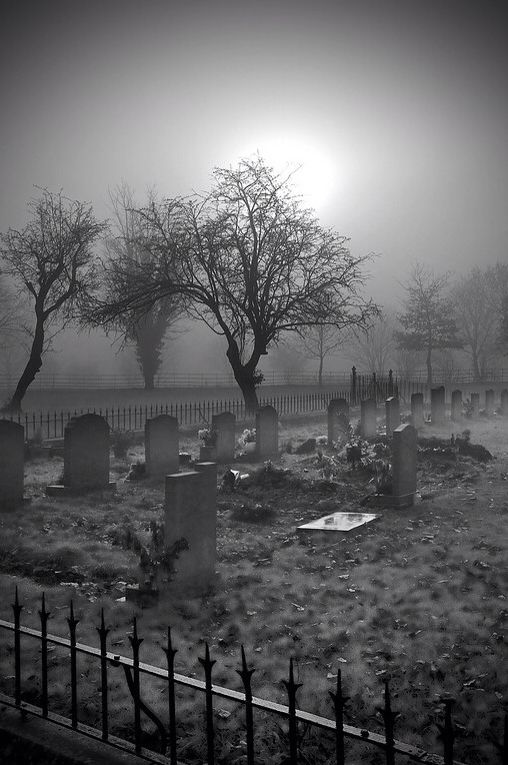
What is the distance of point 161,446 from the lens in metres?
14.0

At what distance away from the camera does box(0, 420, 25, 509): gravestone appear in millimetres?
10711

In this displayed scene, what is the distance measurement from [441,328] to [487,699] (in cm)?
4689

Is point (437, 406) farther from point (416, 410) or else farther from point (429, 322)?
point (429, 322)

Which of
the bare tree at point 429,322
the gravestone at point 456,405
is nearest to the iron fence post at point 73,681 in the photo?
the gravestone at point 456,405

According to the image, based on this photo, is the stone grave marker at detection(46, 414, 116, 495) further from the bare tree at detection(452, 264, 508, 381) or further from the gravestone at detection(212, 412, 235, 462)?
the bare tree at detection(452, 264, 508, 381)

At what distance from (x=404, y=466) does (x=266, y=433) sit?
6212 mm

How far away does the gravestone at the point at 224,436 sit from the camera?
1596 cm

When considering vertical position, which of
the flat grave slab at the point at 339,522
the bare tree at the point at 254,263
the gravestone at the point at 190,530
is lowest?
the flat grave slab at the point at 339,522

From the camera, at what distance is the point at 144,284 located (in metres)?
24.3

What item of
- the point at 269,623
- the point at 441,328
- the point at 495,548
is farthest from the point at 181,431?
the point at 441,328

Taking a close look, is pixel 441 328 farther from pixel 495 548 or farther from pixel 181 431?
pixel 495 548

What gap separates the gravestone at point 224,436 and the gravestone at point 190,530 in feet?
29.4

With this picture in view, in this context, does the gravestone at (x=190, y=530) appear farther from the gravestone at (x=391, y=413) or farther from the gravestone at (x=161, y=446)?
the gravestone at (x=391, y=413)

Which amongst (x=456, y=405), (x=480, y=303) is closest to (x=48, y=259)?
(x=456, y=405)
